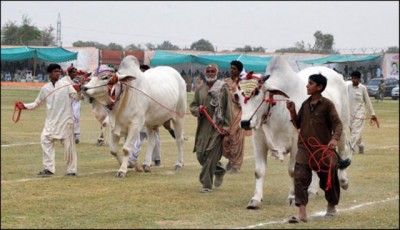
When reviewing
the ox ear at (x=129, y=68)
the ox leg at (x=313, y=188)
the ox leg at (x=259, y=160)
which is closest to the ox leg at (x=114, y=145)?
the ox ear at (x=129, y=68)

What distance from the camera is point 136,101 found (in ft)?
42.0

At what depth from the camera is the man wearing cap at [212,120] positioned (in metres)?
10.8

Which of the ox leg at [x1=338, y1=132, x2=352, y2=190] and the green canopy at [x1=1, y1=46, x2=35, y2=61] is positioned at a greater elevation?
the ox leg at [x1=338, y1=132, x2=352, y2=190]

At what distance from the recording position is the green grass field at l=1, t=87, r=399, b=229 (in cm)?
841

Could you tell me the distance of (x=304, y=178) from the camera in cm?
837

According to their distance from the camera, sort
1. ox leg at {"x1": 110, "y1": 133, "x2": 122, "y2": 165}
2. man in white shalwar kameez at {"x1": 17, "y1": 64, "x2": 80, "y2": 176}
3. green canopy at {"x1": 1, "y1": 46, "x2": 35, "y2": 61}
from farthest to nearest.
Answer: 1. green canopy at {"x1": 1, "y1": 46, "x2": 35, "y2": 61}
2. ox leg at {"x1": 110, "y1": 133, "x2": 122, "y2": 165}
3. man in white shalwar kameez at {"x1": 17, "y1": 64, "x2": 80, "y2": 176}

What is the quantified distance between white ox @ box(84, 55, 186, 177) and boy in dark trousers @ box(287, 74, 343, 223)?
444cm

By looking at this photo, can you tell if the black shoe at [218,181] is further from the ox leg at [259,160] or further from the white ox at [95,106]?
the white ox at [95,106]

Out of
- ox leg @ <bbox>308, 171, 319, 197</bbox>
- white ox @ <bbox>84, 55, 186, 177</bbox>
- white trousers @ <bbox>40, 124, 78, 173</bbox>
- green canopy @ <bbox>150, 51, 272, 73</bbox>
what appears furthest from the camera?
green canopy @ <bbox>150, 51, 272, 73</bbox>

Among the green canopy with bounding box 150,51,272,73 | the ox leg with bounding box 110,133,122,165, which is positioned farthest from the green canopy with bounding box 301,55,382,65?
the ox leg with bounding box 110,133,122,165

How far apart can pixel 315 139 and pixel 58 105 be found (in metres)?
4.94

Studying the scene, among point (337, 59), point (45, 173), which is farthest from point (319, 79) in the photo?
point (337, 59)

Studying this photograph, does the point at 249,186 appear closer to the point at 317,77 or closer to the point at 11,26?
the point at 317,77

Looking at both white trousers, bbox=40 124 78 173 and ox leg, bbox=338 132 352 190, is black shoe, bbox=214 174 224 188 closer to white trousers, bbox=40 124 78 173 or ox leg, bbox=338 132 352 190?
ox leg, bbox=338 132 352 190
